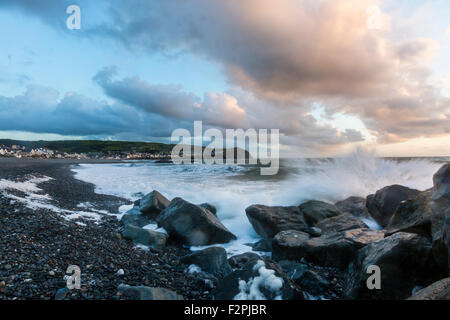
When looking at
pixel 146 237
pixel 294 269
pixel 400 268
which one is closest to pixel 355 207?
pixel 294 269

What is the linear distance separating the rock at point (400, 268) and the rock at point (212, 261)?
2.29m

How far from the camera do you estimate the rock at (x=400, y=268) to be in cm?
336

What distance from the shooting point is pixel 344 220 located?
22.5ft

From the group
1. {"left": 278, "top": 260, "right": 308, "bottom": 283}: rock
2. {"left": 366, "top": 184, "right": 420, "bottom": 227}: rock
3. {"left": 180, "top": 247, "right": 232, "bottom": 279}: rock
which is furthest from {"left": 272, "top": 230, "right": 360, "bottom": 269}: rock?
{"left": 366, "top": 184, "right": 420, "bottom": 227}: rock

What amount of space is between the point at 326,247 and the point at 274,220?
2479 mm

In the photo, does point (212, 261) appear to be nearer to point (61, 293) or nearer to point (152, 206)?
point (61, 293)

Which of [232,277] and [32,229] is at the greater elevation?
[32,229]

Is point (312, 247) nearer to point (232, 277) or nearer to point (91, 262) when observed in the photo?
point (232, 277)

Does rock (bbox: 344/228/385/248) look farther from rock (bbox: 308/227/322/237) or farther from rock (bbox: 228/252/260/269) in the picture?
rock (bbox: 228/252/260/269)

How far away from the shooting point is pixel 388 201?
26.4 ft

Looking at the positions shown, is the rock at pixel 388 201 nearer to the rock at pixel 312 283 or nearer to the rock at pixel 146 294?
the rock at pixel 312 283
